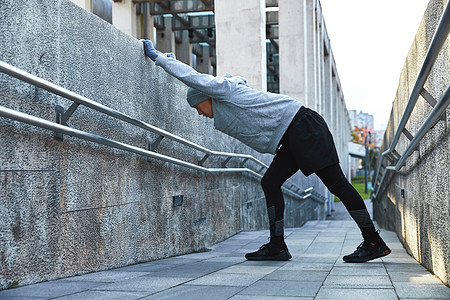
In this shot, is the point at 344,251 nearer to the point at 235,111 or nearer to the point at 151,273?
the point at 235,111

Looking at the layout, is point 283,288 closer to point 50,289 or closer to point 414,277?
point 414,277

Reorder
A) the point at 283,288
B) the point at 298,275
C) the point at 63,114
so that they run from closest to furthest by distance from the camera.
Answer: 1. the point at 283,288
2. the point at 63,114
3. the point at 298,275

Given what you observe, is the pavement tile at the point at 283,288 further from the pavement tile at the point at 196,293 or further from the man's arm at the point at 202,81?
the man's arm at the point at 202,81

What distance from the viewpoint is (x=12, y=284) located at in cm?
261

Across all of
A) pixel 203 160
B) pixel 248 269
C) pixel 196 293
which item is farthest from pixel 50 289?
pixel 203 160

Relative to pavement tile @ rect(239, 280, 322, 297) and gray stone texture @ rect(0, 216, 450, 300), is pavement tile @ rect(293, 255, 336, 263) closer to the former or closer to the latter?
gray stone texture @ rect(0, 216, 450, 300)

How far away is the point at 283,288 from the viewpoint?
2896 mm

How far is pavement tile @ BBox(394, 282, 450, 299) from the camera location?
8.54 ft

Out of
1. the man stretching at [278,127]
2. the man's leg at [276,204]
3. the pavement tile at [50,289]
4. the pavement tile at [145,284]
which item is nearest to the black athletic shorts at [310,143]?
the man stretching at [278,127]

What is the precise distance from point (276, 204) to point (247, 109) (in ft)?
2.77

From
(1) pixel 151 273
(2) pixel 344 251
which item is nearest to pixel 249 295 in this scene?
(1) pixel 151 273

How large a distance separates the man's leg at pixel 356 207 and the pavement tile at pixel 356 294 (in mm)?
1205

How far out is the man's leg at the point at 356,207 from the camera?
3980mm

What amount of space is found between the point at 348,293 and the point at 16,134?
1823mm
